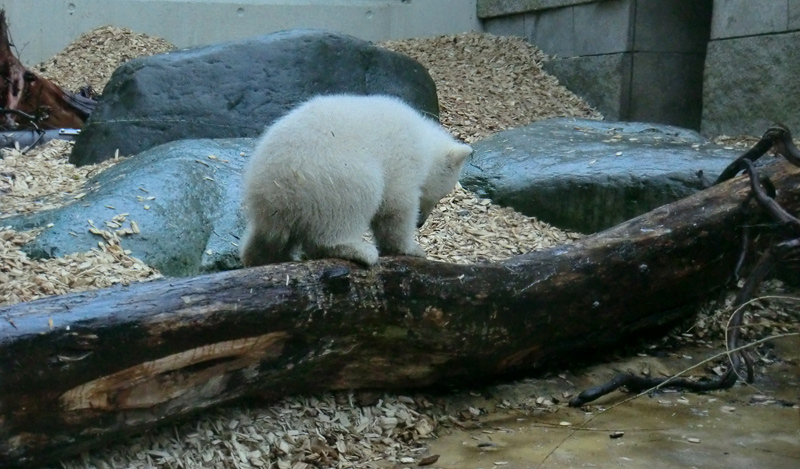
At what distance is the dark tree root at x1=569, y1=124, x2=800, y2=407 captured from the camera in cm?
434

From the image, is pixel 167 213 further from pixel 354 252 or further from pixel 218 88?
pixel 218 88

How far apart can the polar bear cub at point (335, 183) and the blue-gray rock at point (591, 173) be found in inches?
111

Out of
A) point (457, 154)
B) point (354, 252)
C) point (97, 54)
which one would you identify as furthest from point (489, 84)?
point (354, 252)

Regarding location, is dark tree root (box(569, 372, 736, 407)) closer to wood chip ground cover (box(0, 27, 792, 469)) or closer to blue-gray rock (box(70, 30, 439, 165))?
wood chip ground cover (box(0, 27, 792, 469))

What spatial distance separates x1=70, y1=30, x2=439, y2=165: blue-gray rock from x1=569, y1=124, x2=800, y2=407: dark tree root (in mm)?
4388

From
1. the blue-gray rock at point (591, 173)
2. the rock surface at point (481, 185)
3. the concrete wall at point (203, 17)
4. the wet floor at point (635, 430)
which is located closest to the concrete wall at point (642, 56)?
the rock surface at point (481, 185)

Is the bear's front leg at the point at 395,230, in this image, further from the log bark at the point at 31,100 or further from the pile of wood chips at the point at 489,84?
the log bark at the point at 31,100

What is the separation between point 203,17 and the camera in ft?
41.1

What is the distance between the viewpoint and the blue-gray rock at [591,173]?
6.74 meters

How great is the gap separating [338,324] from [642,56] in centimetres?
817

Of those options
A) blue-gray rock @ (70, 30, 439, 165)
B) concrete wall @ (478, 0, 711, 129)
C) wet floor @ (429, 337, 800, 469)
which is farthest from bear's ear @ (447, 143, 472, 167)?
concrete wall @ (478, 0, 711, 129)

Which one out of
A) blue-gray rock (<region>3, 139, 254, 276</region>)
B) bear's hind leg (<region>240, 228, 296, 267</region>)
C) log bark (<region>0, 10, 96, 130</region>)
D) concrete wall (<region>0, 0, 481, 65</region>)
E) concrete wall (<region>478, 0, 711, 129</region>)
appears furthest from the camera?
concrete wall (<region>0, 0, 481, 65</region>)

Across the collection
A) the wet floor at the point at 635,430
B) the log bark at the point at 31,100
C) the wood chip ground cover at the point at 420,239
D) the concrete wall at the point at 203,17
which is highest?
the concrete wall at the point at 203,17

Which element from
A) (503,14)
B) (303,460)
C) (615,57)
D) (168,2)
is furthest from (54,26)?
(303,460)
